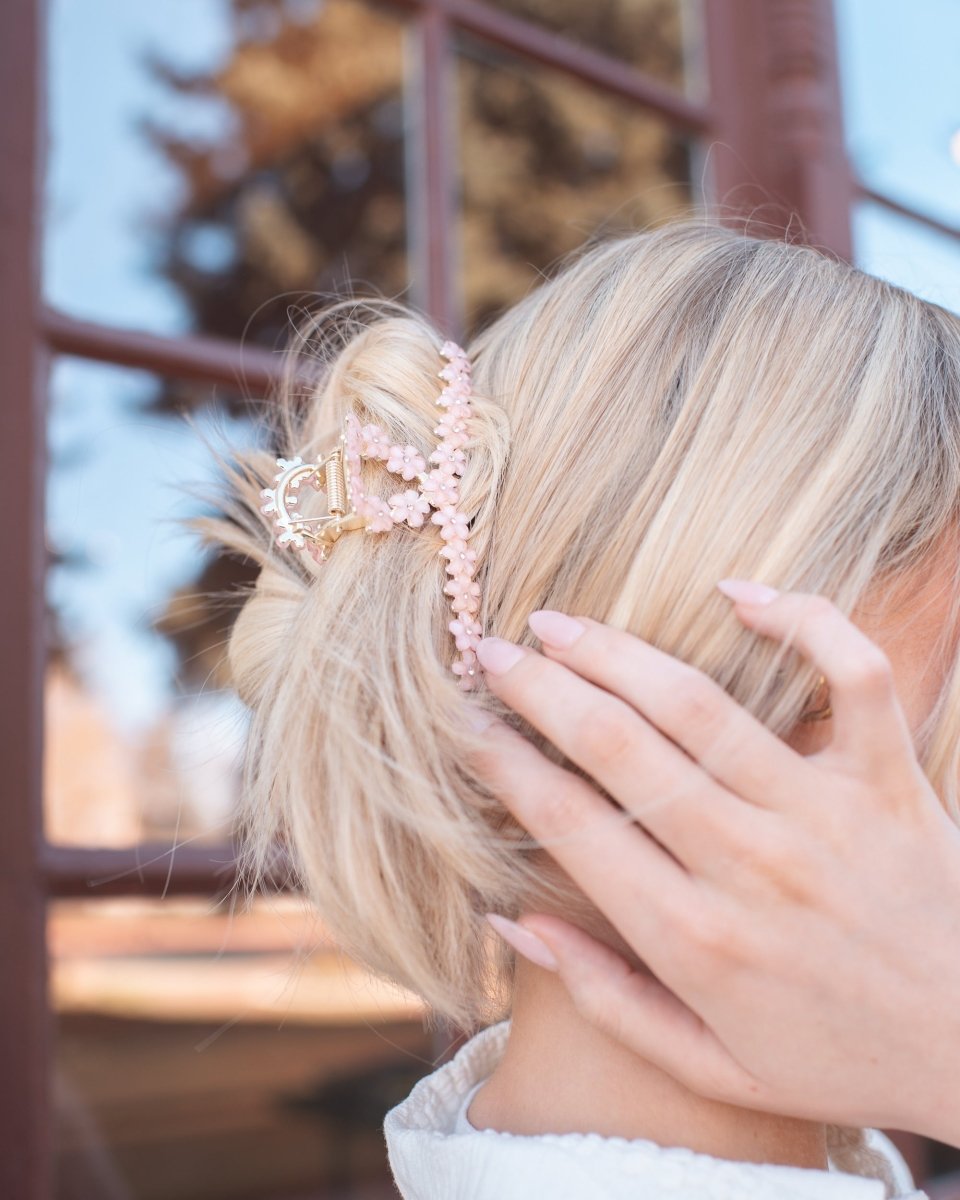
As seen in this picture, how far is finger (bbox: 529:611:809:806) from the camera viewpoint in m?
0.71

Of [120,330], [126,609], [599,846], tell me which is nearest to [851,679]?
[599,846]

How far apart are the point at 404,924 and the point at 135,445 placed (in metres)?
0.98

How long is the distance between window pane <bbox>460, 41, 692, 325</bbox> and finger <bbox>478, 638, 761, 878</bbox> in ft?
4.36

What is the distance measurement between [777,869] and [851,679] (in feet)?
0.40

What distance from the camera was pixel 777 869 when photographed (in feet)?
2.31

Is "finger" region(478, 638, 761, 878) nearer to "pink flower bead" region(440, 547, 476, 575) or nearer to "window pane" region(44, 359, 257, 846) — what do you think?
"pink flower bead" region(440, 547, 476, 575)

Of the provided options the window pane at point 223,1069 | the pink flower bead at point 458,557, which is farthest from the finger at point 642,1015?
the window pane at point 223,1069

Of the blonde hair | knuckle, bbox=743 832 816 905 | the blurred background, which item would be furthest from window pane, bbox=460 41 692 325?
knuckle, bbox=743 832 816 905

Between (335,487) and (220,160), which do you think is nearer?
(335,487)

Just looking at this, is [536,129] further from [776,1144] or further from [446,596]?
[776,1144]

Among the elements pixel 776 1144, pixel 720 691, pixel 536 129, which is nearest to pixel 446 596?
pixel 720 691

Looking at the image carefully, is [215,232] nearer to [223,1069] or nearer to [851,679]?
[851,679]

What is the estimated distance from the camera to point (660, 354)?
2.80 ft

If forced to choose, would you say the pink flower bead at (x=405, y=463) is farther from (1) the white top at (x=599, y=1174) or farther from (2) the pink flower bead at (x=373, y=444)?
(1) the white top at (x=599, y=1174)
